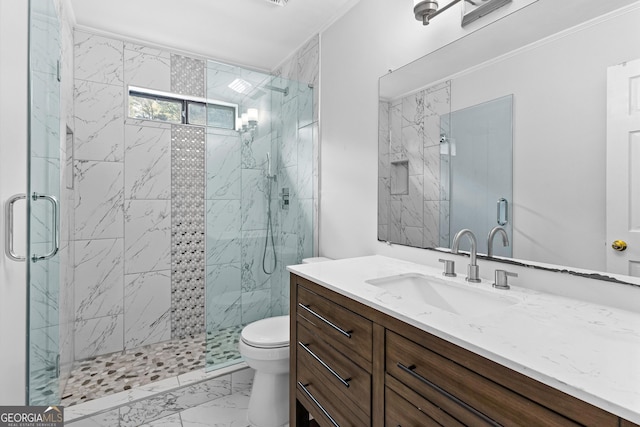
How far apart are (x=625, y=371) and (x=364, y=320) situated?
650mm

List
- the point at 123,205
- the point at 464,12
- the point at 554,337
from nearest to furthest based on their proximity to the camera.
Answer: the point at 554,337 < the point at 464,12 < the point at 123,205

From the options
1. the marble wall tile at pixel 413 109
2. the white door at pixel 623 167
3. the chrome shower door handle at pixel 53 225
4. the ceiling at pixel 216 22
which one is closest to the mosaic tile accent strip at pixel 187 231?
the ceiling at pixel 216 22

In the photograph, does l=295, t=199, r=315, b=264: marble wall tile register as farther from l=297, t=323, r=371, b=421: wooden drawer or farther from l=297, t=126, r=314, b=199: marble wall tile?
l=297, t=323, r=371, b=421: wooden drawer

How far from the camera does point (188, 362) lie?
2.36 meters

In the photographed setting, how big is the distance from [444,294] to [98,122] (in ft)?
9.19

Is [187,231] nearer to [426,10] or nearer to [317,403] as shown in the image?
[317,403]

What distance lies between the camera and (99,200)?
253 cm

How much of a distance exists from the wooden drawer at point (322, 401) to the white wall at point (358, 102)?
30.6 inches

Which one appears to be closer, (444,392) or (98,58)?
(444,392)

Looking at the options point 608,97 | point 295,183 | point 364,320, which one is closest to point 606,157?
point 608,97

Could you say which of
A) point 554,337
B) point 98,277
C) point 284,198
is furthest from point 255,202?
point 554,337

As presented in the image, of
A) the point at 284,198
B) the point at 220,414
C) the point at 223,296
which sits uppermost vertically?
the point at 284,198

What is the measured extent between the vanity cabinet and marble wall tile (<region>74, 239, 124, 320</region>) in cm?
186

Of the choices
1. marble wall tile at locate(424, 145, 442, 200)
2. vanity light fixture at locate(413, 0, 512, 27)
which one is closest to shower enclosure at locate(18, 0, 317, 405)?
marble wall tile at locate(424, 145, 442, 200)
